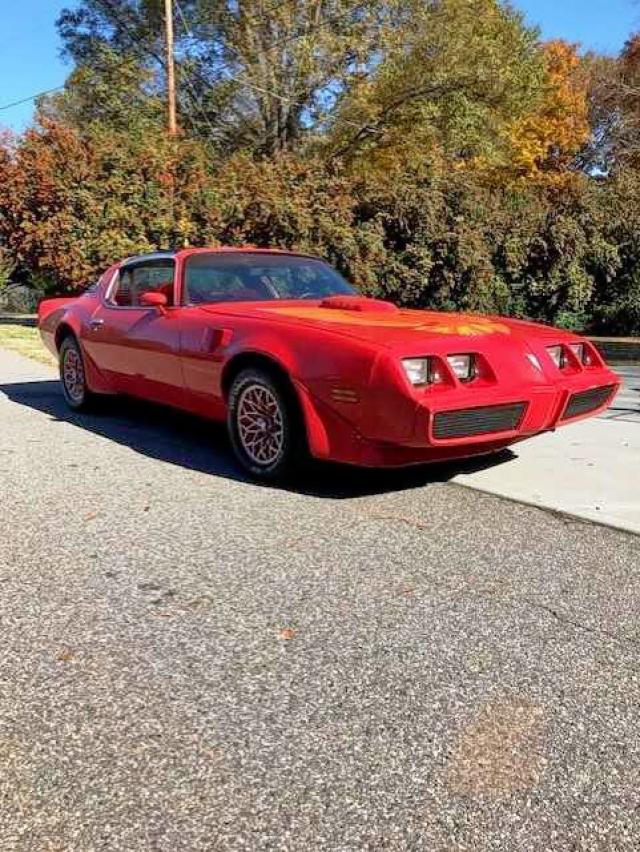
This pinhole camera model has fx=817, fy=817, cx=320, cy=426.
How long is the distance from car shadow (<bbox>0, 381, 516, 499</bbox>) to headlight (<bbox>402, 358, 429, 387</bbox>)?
83 cm

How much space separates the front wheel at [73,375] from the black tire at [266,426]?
2.48 metres

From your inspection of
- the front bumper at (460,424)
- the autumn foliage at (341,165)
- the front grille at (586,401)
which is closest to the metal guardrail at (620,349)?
the autumn foliage at (341,165)

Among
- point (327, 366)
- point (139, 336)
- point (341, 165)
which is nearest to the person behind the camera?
point (327, 366)

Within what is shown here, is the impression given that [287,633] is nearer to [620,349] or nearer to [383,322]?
[383,322]

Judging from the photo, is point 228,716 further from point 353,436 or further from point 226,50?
point 226,50

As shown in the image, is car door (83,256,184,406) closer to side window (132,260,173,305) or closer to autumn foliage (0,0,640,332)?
side window (132,260,173,305)

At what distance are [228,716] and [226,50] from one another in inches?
1004

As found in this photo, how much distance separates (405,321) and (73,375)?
11.6 feet

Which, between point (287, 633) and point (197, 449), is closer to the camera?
point (287, 633)

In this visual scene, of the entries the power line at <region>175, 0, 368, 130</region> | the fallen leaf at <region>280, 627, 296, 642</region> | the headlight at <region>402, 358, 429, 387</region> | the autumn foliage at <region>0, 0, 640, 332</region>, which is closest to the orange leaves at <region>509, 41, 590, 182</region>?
the autumn foliage at <region>0, 0, 640, 332</region>

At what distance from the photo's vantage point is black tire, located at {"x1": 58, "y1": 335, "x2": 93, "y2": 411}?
271 inches

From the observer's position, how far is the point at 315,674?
8.36 feet

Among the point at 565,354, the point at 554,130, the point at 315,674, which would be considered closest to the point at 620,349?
the point at 565,354

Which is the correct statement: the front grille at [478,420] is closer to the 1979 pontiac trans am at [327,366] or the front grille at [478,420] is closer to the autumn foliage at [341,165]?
the 1979 pontiac trans am at [327,366]
